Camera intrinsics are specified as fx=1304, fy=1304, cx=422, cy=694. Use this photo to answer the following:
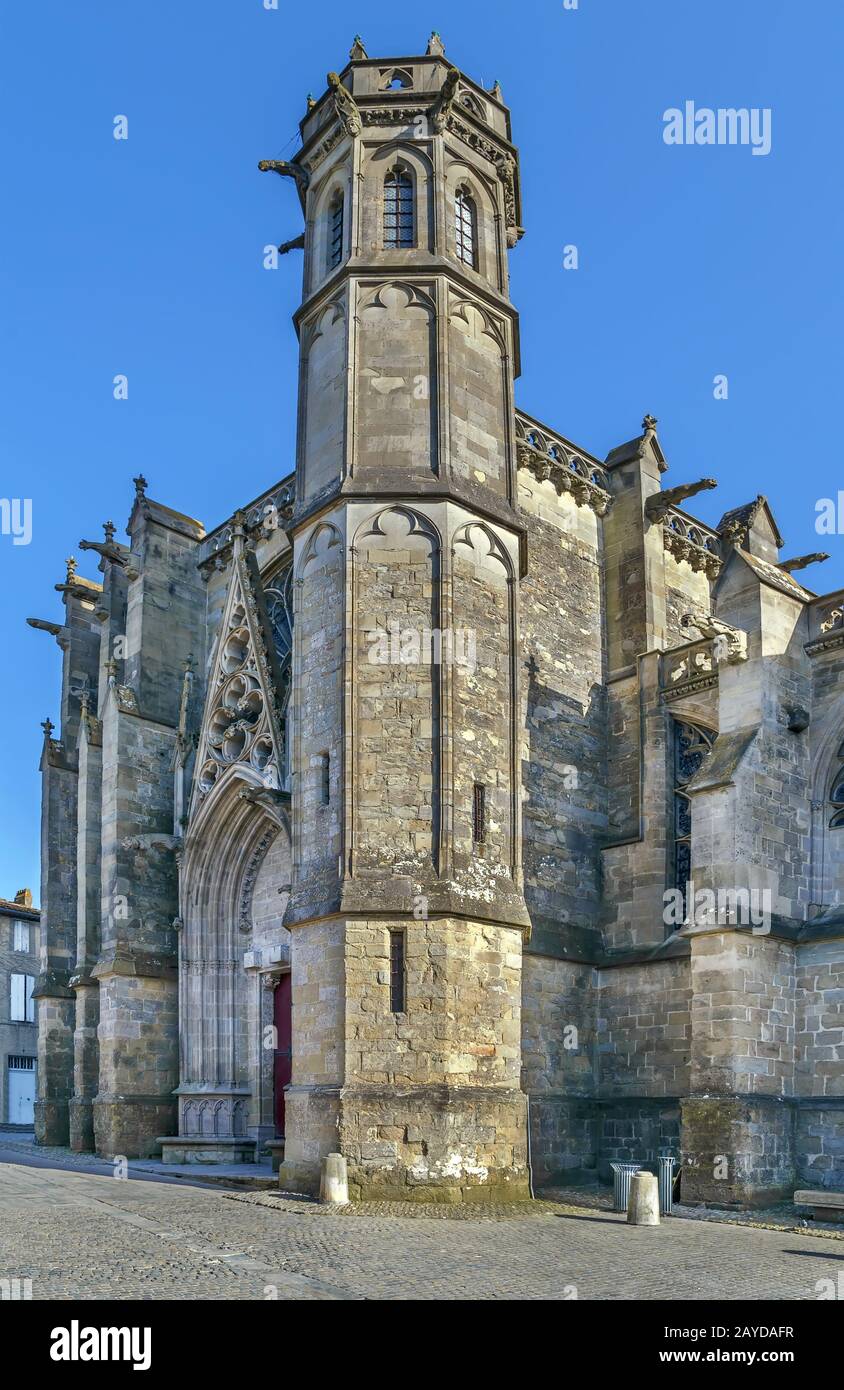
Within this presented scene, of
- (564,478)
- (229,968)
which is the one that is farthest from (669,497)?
(229,968)

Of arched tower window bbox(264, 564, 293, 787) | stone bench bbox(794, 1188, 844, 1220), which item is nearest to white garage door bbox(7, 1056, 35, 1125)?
arched tower window bbox(264, 564, 293, 787)

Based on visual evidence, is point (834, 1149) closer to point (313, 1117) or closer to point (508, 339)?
point (313, 1117)

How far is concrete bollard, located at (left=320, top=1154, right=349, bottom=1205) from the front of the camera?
41.9ft

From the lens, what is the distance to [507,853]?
15.0m

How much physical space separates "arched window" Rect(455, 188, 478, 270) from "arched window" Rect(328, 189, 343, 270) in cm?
157

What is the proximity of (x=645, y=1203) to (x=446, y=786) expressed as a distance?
4714mm

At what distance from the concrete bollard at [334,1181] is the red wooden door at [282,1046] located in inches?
233

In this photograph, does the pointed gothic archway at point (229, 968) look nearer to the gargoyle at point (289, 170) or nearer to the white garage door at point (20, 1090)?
the gargoyle at point (289, 170)

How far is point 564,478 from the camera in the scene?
19984 millimetres

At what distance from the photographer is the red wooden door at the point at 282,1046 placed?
744 inches

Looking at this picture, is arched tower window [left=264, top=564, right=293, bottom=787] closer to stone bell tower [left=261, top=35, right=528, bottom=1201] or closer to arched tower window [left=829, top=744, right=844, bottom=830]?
stone bell tower [left=261, top=35, right=528, bottom=1201]

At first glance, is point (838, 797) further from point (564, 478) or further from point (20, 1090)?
point (20, 1090)

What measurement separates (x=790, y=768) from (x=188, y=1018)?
9.88 metres
